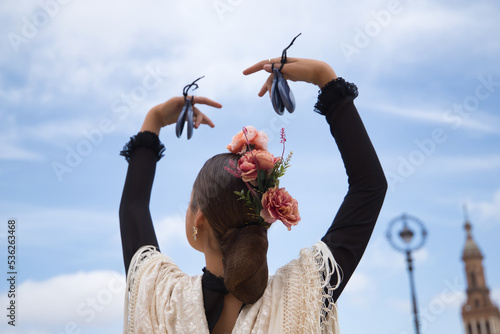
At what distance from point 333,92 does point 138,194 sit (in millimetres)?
926

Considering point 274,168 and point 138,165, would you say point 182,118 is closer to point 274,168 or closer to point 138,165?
point 138,165

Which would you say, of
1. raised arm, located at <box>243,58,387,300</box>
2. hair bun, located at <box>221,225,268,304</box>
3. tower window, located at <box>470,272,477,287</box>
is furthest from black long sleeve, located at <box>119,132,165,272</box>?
tower window, located at <box>470,272,477,287</box>

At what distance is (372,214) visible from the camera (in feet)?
6.28

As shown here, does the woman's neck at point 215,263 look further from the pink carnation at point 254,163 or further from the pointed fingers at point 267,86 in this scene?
the pointed fingers at point 267,86

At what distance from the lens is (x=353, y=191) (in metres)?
1.94

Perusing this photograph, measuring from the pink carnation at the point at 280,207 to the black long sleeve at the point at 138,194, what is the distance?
61 centimetres

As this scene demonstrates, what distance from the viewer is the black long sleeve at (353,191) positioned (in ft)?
6.21

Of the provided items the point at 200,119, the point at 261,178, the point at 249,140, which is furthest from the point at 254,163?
the point at 200,119

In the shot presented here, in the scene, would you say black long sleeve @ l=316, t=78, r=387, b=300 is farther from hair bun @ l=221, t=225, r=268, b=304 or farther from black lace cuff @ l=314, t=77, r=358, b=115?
hair bun @ l=221, t=225, r=268, b=304

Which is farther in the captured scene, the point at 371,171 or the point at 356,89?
the point at 356,89

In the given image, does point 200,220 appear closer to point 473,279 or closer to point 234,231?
point 234,231

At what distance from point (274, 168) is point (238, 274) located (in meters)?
0.42

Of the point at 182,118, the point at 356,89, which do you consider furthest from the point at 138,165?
the point at 356,89

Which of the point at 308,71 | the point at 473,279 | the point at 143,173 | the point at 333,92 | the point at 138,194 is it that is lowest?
the point at 138,194
